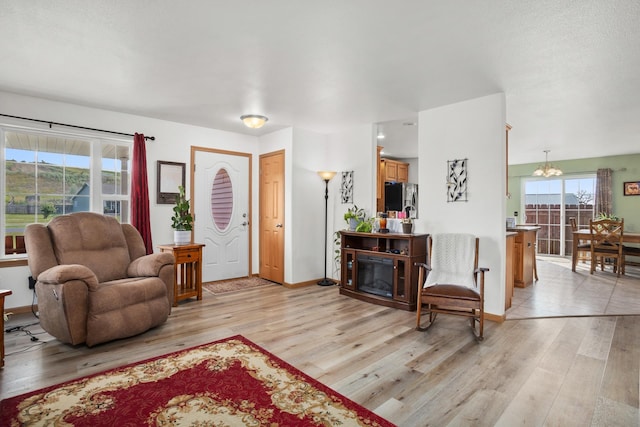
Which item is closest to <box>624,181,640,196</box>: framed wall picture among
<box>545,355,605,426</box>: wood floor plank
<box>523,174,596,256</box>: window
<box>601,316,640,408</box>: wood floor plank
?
<box>523,174,596,256</box>: window

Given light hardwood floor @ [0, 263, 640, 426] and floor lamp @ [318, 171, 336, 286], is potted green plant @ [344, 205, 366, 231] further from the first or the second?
light hardwood floor @ [0, 263, 640, 426]

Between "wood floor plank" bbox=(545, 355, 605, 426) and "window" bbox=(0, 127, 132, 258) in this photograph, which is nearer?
"wood floor plank" bbox=(545, 355, 605, 426)

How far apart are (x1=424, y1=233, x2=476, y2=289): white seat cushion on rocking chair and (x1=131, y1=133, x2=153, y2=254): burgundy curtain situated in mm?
3468

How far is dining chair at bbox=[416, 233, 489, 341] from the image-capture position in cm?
308

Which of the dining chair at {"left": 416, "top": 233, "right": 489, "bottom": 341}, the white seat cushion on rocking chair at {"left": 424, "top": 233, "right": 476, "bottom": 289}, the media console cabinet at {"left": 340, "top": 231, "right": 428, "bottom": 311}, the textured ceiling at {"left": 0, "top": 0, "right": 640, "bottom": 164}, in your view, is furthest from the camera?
the media console cabinet at {"left": 340, "top": 231, "right": 428, "bottom": 311}

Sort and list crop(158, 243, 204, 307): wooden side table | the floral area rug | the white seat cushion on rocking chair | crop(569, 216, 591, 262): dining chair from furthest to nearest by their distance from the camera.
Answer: crop(569, 216, 591, 262): dining chair → the floral area rug → crop(158, 243, 204, 307): wooden side table → the white seat cushion on rocking chair

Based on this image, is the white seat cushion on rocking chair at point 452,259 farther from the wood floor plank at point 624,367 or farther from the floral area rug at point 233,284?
the floral area rug at point 233,284

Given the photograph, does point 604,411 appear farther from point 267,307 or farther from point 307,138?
point 307,138

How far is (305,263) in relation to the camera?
5148 mm

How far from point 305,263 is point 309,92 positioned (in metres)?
2.59

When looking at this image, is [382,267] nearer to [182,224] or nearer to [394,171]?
[182,224]

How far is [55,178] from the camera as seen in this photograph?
3951mm

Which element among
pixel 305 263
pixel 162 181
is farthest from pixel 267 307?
pixel 162 181

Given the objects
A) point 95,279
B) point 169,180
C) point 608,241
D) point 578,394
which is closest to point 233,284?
point 169,180
